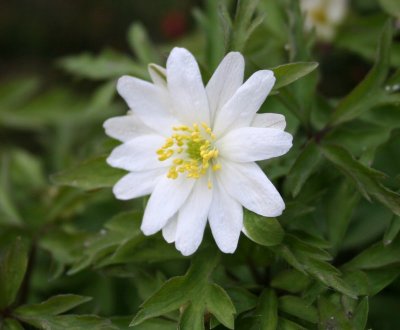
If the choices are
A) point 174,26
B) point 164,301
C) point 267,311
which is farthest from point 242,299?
point 174,26

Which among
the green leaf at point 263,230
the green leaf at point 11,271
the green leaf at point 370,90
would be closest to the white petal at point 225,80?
the green leaf at point 263,230

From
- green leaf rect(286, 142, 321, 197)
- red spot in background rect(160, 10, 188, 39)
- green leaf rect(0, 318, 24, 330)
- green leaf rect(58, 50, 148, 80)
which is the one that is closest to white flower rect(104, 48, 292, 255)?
green leaf rect(286, 142, 321, 197)

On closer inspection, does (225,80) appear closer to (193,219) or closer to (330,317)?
(193,219)

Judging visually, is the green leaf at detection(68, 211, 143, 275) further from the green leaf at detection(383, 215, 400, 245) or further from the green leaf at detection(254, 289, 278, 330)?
the green leaf at detection(383, 215, 400, 245)

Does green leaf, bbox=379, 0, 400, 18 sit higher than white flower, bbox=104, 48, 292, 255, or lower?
lower

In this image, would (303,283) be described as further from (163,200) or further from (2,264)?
(2,264)

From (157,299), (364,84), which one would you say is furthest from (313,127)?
(157,299)
